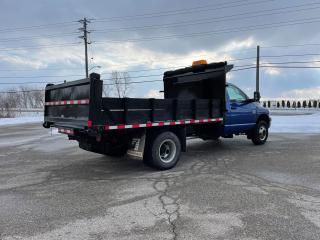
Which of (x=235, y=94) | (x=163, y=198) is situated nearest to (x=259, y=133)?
(x=235, y=94)

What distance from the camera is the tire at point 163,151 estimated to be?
270 inches

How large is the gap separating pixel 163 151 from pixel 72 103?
92.1 inches

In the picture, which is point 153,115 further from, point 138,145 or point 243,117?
point 243,117

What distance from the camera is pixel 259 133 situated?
1065cm

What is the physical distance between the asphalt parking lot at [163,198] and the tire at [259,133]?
5.84 feet

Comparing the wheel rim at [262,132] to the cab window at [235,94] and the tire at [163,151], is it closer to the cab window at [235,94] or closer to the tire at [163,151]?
the cab window at [235,94]

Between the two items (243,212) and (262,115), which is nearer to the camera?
(243,212)

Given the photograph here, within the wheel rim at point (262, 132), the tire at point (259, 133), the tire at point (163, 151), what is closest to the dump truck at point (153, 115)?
the tire at point (163, 151)

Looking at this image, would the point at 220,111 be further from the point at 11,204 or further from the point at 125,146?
the point at 11,204

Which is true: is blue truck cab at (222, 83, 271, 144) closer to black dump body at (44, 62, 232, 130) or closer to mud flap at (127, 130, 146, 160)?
black dump body at (44, 62, 232, 130)

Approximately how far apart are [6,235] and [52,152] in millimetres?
6659

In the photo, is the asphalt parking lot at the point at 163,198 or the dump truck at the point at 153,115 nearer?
the asphalt parking lot at the point at 163,198

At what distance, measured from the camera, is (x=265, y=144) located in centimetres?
1100

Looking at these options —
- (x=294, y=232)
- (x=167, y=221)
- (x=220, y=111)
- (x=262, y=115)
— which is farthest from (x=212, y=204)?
(x=262, y=115)
